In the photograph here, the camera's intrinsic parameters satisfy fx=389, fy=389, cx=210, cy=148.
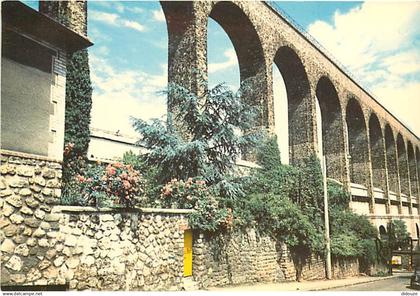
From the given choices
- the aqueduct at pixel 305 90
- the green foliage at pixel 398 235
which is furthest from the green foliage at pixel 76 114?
the green foliage at pixel 398 235

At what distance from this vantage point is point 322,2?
8977mm

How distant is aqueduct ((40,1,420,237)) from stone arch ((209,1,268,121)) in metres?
0.05

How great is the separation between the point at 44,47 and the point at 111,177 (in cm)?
259

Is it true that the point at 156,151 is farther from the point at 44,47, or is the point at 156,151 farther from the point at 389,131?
the point at 389,131

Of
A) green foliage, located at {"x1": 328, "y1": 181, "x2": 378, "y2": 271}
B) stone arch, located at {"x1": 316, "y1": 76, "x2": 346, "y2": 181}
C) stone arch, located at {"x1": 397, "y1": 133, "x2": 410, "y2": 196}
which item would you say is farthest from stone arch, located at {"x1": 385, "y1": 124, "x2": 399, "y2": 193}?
green foliage, located at {"x1": 328, "y1": 181, "x2": 378, "y2": 271}

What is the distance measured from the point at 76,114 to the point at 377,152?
3081 cm

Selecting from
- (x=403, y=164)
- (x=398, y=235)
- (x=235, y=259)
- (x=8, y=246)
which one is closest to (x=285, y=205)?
(x=235, y=259)

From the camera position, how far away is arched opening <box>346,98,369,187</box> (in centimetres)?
3150

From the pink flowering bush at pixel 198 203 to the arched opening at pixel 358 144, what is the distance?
23.8m

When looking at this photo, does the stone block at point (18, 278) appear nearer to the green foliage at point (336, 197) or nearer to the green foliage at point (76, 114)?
the green foliage at point (76, 114)

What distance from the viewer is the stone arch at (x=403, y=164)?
40.4 m

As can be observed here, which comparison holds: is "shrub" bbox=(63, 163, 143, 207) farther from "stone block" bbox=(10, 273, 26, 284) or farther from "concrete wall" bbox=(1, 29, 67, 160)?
"stone block" bbox=(10, 273, 26, 284)

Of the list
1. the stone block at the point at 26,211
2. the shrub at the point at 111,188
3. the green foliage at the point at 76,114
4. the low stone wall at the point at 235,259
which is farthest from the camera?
the green foliage at the point at 76,114

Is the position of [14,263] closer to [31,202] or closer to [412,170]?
[31,202]
